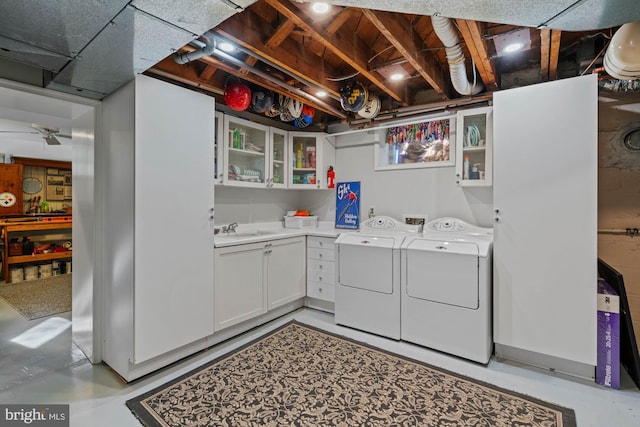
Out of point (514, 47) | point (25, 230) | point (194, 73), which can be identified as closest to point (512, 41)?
point (514, 47)

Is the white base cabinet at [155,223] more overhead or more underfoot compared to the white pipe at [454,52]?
more underfoot

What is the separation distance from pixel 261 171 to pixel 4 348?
2.92 meters

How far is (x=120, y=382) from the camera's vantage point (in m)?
2.16

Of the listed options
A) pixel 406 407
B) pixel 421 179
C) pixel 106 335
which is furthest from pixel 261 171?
pixel 406 407

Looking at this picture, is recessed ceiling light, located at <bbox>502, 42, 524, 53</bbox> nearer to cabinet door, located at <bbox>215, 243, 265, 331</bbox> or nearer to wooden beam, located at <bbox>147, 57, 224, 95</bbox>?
wooden beam, located at <bbox>147, 57, 224, 95</bbox>

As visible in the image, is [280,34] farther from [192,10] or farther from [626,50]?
[626,50]

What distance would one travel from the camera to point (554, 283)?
227 cm

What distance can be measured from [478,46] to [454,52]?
163mm

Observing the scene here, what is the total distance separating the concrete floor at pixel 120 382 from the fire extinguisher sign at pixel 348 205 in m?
1.54

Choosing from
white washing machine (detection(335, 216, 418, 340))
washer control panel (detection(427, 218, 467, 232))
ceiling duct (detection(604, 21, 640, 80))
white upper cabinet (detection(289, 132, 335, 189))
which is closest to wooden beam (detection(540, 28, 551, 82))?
ceiling duct (detection(604, 21, 640, 80))

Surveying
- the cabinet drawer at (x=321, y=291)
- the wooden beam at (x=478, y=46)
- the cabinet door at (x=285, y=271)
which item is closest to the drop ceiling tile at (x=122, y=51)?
the wooden beam at (x=478, y=46)

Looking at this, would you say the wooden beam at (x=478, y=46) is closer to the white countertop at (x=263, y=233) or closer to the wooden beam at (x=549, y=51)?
the wooden beam at (x=549, y=51)

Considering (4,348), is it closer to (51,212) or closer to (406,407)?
(406,407)

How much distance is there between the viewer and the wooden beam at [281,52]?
1.93 meters
